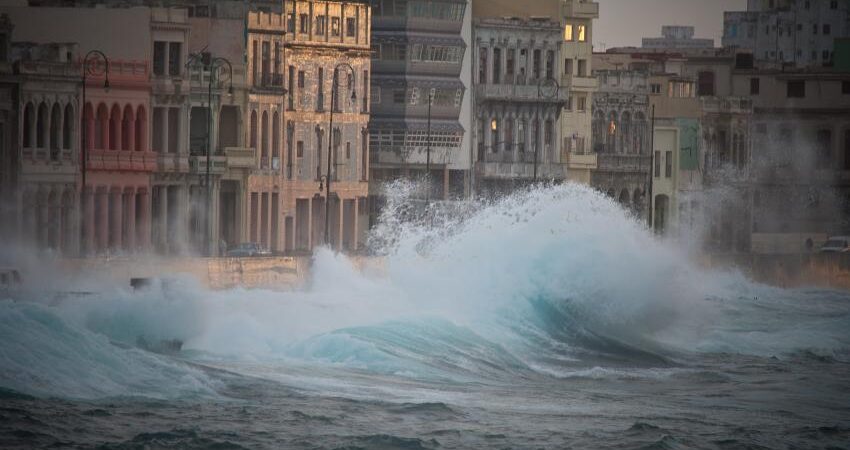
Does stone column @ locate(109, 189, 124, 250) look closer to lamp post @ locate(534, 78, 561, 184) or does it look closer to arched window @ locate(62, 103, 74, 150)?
arched window @ locate(62, 103, 74, 150)

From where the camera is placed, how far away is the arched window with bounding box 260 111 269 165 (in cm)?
9671

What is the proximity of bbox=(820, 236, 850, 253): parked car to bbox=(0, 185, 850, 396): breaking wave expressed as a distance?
28.0 metres

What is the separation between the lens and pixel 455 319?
6881 cm

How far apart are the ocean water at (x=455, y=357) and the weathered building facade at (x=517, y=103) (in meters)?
26.0

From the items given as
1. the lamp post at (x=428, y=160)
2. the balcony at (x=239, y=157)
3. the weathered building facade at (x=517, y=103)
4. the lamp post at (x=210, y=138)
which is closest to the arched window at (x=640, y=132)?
the weathered building facade at (x=517, y=103)

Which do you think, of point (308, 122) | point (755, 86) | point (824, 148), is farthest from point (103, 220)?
point (824, 148)

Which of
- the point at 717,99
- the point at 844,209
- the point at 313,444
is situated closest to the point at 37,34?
the point at 313,444

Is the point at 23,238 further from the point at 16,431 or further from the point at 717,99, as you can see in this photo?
the point at 717,99

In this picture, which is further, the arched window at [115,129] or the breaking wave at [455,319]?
the arched window at [115,129]

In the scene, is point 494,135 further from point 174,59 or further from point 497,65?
point 174,59

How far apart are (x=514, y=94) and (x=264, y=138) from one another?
21.7 m

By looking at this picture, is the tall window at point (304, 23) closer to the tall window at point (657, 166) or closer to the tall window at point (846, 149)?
the tall window at point (657, 166)

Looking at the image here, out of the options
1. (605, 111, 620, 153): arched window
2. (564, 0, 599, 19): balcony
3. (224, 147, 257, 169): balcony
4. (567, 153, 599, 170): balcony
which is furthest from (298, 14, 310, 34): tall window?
(605, 111, 620, 153): arched window

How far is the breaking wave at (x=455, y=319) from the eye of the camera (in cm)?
5162
